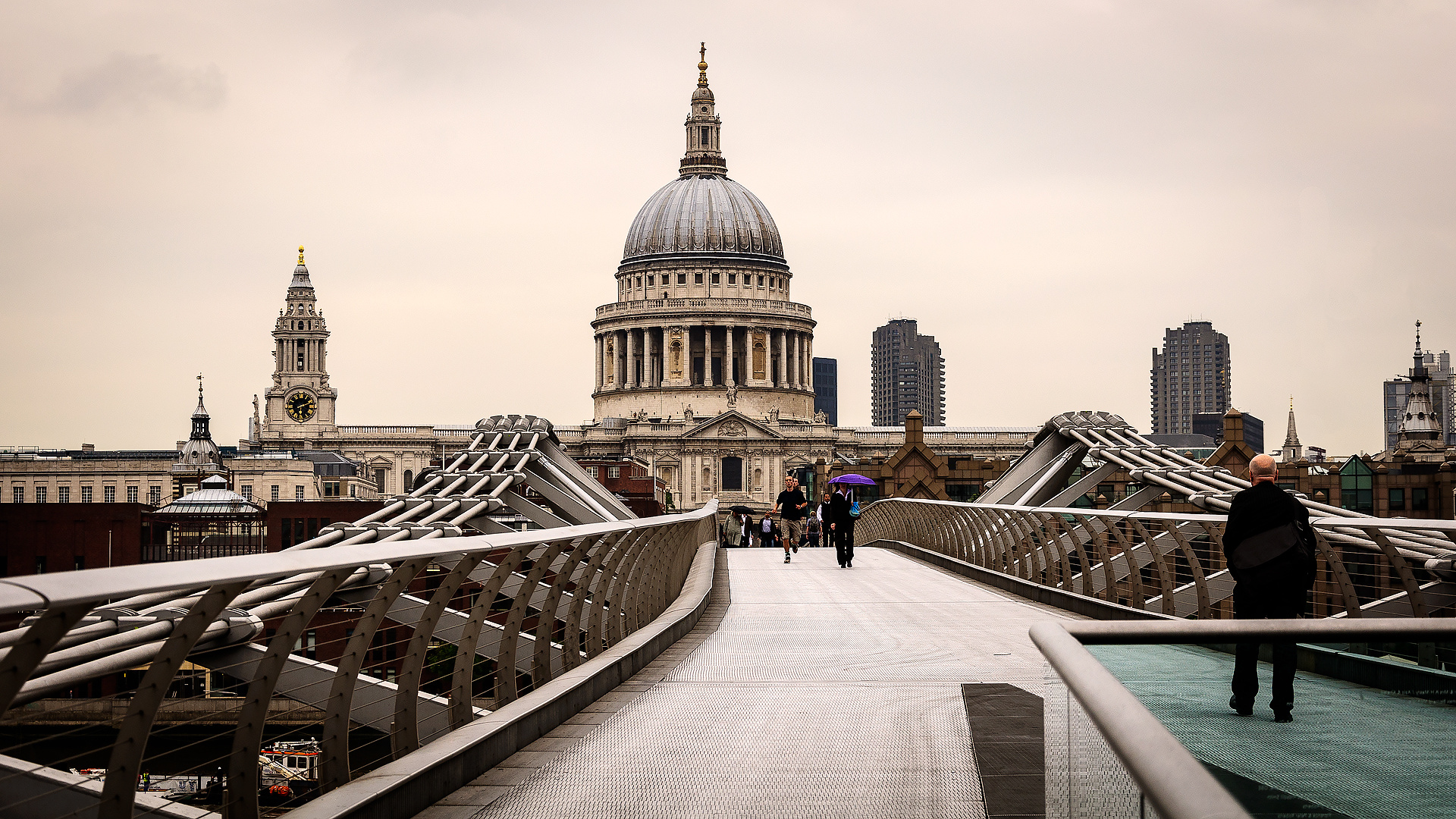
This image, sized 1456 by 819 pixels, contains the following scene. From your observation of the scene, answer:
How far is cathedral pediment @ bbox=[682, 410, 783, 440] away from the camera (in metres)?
148

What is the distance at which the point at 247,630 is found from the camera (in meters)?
6.51

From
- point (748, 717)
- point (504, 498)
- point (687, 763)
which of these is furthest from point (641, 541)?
point (504, 498)

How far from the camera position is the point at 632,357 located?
164 meters

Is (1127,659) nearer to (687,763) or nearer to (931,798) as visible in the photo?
(931,798)

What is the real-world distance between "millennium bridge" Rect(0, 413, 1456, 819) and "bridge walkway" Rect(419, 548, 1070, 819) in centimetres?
4

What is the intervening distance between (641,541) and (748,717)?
457cm

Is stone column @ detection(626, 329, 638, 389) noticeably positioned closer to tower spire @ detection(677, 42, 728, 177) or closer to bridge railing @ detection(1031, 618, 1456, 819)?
tower spire @ detection(677, 42, 728, 177)

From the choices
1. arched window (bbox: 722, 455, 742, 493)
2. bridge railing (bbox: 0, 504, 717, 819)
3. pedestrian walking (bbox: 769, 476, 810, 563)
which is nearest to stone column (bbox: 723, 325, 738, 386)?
arched window (bbox: 722, 455, 742, 493)

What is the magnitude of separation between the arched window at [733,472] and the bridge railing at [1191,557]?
12041 centimetres

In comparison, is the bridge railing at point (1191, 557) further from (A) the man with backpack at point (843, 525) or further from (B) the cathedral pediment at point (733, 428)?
(B) the cathedral pediment at point (733, 428)

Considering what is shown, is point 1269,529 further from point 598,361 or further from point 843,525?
point 598,361

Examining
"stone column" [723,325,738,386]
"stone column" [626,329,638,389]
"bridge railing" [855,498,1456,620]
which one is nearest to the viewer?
"bridge railing" [855,498,1456,620]

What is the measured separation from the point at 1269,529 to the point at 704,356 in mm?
153671

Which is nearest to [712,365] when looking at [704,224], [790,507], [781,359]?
[781,359]
